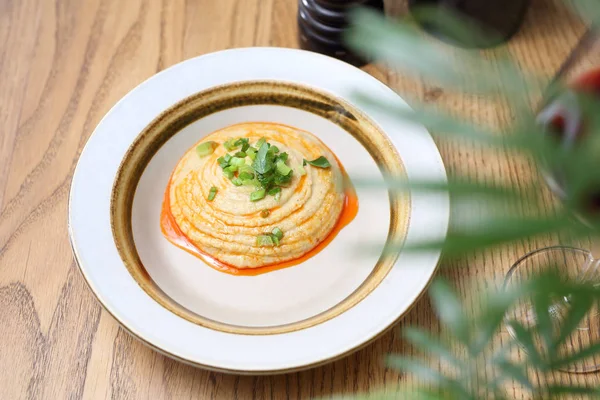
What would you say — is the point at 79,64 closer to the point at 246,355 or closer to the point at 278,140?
the point at 278,140

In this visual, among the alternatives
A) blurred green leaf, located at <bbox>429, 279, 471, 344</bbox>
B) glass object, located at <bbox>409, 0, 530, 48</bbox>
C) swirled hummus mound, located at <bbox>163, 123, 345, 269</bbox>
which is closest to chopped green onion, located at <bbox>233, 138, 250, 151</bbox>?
swirled hummus mound, located at <bbox>163, 123, 345, 269</bbox>

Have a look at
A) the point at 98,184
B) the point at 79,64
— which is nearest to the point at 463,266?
the point at 98,184

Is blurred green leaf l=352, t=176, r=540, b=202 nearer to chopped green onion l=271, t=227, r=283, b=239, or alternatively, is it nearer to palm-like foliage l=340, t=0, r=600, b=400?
palm-like foliage l=340, t=0, r=600, b=400

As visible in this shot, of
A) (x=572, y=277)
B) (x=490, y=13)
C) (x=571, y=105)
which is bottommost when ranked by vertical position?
(x=572, y=277)

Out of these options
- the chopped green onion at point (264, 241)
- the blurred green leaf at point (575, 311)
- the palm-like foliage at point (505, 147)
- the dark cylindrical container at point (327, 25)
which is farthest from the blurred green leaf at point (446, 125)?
the dark cylindrical container at point (327, 25)

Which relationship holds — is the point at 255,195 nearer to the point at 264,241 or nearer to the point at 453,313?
the point at 264,241

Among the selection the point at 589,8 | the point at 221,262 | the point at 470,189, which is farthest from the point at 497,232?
the point at 221,262

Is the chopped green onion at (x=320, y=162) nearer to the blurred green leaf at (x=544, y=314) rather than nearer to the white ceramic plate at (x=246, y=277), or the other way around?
→ the white ceramic plate at (x=246, y=277)
